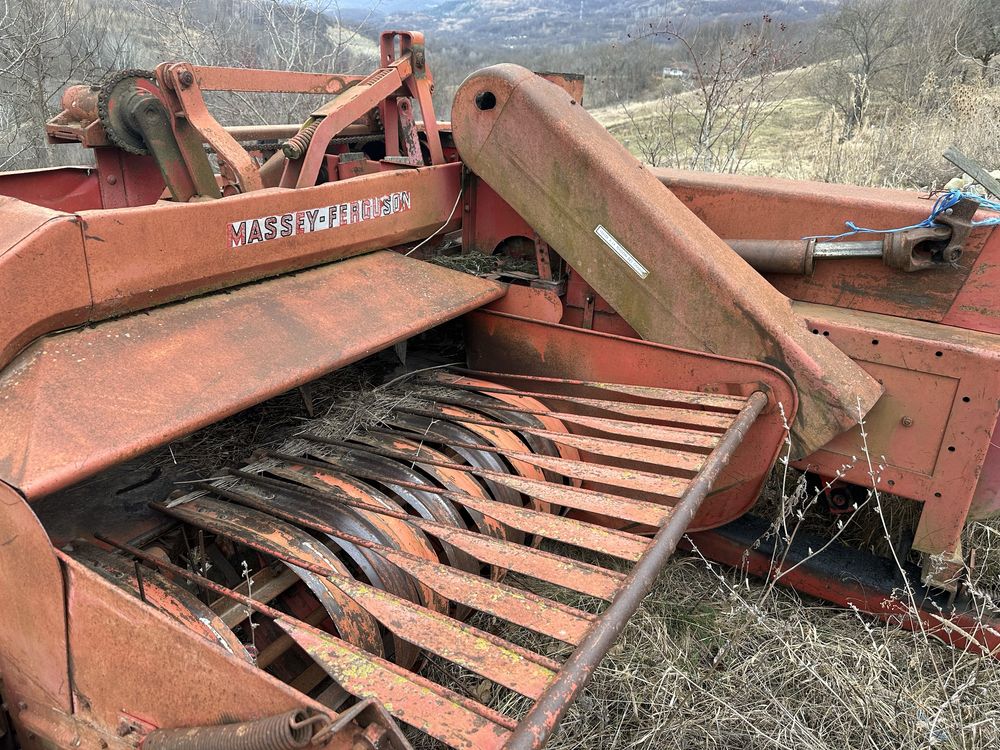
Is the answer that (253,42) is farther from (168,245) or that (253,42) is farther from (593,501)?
(593,501)

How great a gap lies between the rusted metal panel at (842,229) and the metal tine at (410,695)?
7.43 ft

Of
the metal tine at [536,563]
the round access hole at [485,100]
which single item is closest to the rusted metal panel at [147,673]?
the metal tine at [536,563]

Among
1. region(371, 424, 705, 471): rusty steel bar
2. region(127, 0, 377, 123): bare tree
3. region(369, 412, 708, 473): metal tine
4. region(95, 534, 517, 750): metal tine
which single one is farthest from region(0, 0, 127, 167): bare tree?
region(95, 534, 517, 750): metal tine

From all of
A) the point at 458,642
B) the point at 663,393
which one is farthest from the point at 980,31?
the point at 458,642

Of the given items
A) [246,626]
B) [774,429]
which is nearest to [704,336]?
[774,429]

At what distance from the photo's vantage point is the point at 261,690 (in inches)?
48.0

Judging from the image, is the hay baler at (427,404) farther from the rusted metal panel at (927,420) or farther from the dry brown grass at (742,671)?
the dry brown grass at (742,671)

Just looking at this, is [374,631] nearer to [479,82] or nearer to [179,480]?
[179,480]

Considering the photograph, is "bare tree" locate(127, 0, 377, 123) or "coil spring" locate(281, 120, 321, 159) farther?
"bare tree" locate(127, 0, 377, 123)

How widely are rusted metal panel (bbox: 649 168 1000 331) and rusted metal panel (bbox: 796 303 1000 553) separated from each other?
177mm

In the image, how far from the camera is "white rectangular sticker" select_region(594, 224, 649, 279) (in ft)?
8.96

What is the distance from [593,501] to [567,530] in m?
0.14

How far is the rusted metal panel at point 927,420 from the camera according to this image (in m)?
2.34

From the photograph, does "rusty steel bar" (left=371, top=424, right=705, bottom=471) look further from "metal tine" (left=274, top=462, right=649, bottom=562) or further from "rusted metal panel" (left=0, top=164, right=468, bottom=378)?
"rusted metal panel" (left=0, top=164, right=468, bottom=378)
